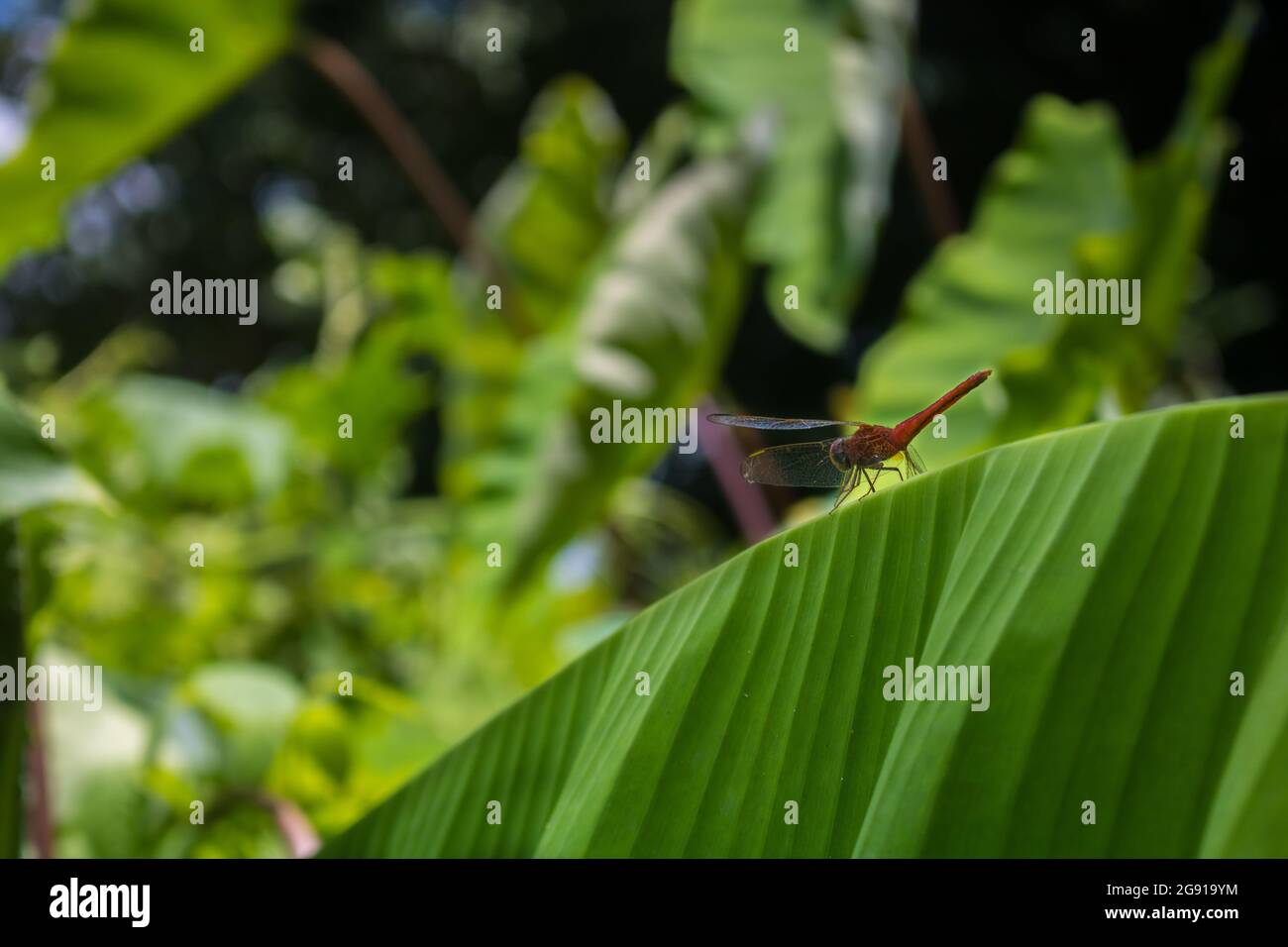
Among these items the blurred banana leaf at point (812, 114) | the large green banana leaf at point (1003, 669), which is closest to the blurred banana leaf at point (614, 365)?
the blurred banana leaf at point (812, 114)

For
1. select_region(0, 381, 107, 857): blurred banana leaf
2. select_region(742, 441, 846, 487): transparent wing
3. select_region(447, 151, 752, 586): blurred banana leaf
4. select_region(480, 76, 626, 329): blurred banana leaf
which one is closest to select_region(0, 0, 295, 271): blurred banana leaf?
select_region(480, 76, 626, 329): blurred banana leaf

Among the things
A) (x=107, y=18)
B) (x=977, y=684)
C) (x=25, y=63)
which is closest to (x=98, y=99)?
(x=107, y=18)

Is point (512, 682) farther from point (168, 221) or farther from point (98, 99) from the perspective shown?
point (168, 221)

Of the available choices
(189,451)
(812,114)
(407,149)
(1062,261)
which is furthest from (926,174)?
(189,451)

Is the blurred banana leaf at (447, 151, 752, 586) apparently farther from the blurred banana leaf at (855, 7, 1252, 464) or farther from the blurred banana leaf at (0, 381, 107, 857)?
the blurred banana leaf at (0, 381, 107, 857)

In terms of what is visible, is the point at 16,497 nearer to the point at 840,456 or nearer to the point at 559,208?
the point at 840,456

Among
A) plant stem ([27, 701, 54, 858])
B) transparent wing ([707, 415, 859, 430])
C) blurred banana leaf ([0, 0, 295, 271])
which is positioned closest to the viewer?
transparent wing ([707, 415, 859, 430])
